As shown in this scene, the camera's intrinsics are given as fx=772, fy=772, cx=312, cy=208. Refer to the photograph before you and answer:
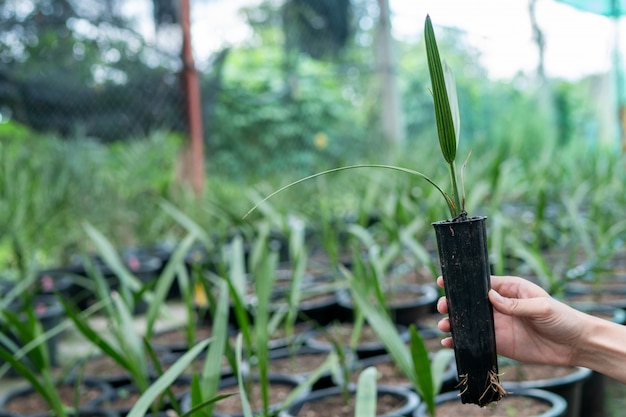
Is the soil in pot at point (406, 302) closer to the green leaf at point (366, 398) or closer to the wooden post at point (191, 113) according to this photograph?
the green leaf at point (366, 398)

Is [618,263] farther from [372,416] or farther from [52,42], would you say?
[52,42]

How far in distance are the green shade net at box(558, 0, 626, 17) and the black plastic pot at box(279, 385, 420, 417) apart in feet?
15.0

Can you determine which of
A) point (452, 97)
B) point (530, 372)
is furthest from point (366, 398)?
point (530, 372)

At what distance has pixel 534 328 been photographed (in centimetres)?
82

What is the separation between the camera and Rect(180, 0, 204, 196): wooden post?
400cm

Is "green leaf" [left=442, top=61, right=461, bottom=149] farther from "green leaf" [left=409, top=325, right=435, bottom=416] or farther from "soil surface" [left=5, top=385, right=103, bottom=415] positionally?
"soil surface" [left=5, top=385, right=103, bottom=415]

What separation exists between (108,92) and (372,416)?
3.28 meters

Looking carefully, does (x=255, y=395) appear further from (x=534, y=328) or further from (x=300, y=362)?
(x=534, y=328)

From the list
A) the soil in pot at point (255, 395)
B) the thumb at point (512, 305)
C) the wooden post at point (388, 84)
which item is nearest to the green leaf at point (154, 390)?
the thumb at point (512, 305)

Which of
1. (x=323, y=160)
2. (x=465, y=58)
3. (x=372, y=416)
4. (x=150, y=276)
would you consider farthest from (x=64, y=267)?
(x=465, y=58)

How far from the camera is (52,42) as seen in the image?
3668mm

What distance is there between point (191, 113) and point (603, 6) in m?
3.19

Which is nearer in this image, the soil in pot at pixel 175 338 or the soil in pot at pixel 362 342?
the soil in pot at pixel 362 342

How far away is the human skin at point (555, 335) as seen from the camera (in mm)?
785
